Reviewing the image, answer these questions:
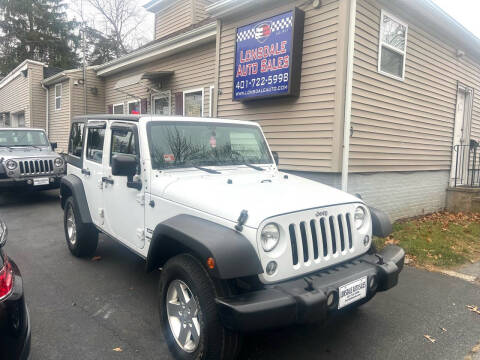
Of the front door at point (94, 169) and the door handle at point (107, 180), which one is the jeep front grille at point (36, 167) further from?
the door handle at point (107, 180)

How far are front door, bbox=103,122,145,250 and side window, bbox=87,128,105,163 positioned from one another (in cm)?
27

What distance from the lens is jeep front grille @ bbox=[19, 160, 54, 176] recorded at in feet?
26.5

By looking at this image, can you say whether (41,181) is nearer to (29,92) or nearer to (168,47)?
(168,47)

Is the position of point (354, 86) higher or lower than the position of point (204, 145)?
higher

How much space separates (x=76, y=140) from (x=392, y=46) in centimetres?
571

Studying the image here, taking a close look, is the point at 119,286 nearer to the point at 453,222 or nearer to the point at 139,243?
the point at 139,243

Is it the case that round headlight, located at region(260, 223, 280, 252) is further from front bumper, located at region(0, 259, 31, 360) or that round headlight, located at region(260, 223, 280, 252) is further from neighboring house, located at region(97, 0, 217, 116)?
neighboring house, located at region(97, 0, 217, 116)

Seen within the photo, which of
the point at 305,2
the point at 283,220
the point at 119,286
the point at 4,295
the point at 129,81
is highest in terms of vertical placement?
the point at 305,2

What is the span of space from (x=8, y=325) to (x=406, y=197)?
7.43 m

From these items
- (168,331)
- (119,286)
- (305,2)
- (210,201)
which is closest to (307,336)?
(168,331)

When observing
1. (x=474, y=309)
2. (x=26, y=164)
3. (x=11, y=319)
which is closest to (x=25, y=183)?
(x=26, y=164)

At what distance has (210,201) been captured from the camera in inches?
104

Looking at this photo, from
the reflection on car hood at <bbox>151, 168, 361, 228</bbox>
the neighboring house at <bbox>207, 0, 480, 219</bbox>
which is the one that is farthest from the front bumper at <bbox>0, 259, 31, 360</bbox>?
the neighboring house at <bbox>207, 0, 480, 219</bbox>

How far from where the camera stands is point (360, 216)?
3.04 meters
